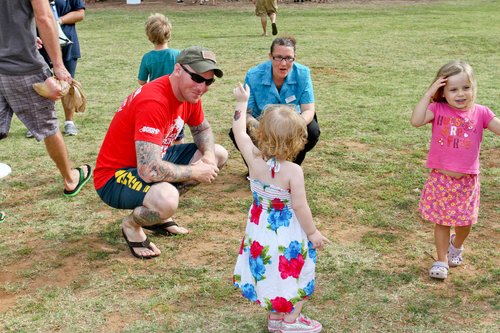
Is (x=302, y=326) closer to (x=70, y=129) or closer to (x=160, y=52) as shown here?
(x=160, y=52)

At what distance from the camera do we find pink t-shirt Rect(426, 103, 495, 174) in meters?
3.86

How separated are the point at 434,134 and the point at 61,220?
294 centimetres

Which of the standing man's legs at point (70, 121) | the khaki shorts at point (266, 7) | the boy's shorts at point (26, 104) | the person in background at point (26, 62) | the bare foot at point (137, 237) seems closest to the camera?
the bare foot at point (137, 237)

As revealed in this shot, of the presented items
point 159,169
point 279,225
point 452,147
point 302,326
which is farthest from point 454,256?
point 159,169

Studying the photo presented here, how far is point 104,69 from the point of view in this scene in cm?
1166

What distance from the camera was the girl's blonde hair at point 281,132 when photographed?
10.1ft

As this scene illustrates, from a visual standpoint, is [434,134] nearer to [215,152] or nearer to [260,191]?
[260,191]

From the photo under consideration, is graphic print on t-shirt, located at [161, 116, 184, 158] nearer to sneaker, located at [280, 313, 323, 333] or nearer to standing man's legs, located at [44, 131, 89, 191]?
standing man's legs, located at [44, 131, 89, 191]

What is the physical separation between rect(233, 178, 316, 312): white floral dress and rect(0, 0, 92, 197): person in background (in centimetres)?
236

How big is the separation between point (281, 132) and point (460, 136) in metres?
1.41

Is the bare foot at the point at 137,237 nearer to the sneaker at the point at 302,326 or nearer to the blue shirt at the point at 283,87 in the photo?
the sneaker at the point at 302,326

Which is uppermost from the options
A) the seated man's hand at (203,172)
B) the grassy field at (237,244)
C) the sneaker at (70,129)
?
the seated man's hand at (203,172)

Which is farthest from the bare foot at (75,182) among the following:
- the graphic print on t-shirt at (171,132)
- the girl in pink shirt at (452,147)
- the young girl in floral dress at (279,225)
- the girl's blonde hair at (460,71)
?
the girl's blonde hair at (460,71)

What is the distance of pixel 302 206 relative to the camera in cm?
317
